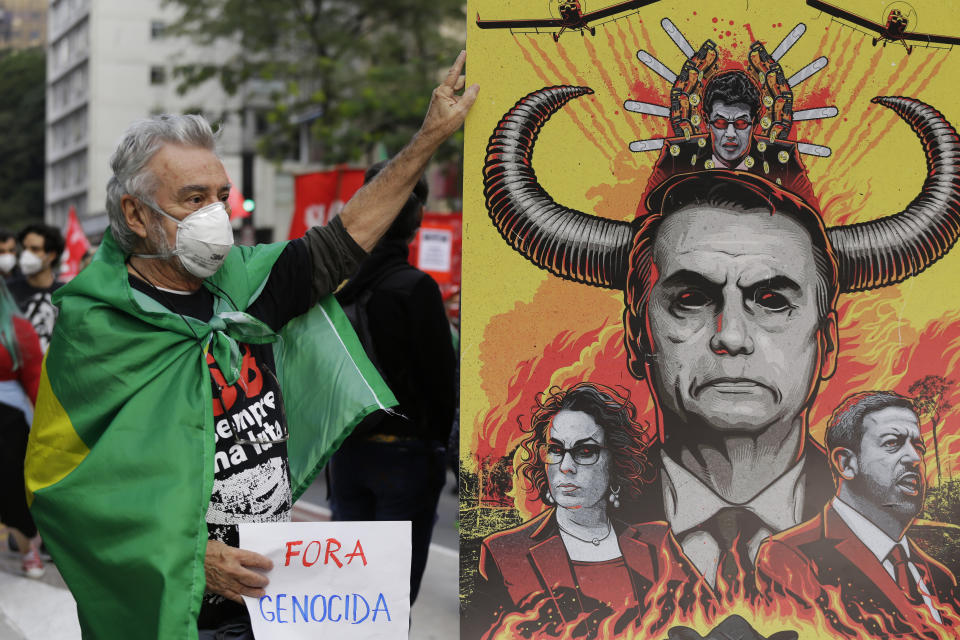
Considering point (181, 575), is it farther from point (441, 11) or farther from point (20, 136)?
point (20, 136)

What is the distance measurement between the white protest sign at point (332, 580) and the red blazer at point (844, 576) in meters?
0.79

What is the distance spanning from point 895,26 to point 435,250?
8509 millimetres

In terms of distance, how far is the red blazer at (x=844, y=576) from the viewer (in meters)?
2.43

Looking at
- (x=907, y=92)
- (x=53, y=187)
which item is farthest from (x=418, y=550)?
(x=53, y=187)

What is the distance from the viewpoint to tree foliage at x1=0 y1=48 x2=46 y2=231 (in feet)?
248

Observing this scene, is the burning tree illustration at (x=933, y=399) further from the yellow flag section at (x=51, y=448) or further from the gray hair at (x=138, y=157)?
the yellow flag section at (x=51, y=448)

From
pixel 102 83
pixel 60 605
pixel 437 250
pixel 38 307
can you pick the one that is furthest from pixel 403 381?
pixel 102 83

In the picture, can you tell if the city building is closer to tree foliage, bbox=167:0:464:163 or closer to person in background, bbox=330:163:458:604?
tree foliage, bbox=167:0:464:163

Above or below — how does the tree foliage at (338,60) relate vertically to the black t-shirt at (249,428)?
above

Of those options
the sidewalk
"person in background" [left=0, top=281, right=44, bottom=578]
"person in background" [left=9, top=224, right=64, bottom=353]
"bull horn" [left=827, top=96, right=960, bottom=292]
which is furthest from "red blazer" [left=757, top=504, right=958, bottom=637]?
"person in background" [left=9, top=224, right=64, bottom=353]

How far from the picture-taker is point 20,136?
77000 millimetres

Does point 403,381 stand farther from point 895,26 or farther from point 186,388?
point 895,26

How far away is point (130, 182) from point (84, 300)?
0.29 metres

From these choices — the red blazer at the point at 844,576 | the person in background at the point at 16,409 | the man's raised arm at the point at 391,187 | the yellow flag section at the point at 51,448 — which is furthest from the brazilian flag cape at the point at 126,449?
the person in background at the point at 16,409
